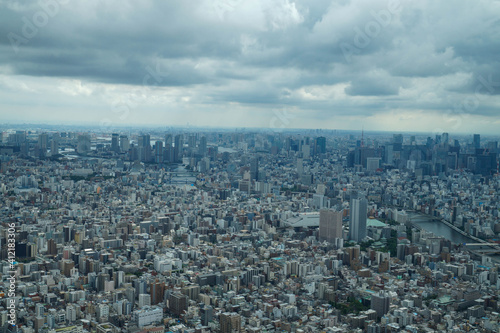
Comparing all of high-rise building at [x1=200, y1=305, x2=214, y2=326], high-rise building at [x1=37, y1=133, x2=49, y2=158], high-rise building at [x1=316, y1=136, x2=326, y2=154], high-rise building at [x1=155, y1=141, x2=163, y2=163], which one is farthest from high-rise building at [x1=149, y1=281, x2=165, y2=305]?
high-rise building at [x1=316, y1=136, x2=326, y2=154]

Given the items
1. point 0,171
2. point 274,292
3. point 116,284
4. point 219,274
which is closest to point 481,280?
point 274,292

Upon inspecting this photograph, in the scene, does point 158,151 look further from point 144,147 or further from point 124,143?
point 124,143

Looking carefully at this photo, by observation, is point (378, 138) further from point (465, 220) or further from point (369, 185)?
point (465, 220)

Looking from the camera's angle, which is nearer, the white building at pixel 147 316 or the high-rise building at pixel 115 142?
the white building at pixel 147 316

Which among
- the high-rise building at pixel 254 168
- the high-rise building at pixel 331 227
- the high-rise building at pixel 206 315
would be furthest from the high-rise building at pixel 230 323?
the high-rise building at pixel 254 168

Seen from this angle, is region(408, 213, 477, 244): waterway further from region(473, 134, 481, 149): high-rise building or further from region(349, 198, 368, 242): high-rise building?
region(473, 134, 481, 149): high-rise building

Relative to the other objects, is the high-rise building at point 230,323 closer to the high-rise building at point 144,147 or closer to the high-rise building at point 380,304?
the high-rise building at point 380,304

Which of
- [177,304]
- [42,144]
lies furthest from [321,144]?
[177,304]
